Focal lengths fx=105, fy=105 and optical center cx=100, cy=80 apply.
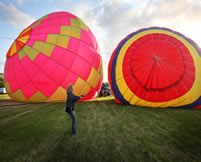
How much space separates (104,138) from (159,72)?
386 cm

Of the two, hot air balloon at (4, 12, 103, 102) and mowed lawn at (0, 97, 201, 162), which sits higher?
hot air balloon at (4, 12, 103, 102)

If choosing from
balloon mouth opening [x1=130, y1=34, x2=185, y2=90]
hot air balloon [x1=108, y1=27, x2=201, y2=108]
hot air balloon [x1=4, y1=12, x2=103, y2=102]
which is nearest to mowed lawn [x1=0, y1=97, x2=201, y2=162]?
hot air balloon [x1=108, y1=27, x2=201, y2=108]

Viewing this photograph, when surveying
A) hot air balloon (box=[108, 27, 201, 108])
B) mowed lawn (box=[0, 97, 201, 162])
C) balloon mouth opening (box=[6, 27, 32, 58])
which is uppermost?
balloon mouth opening (box=[6, 27, 32, 58])

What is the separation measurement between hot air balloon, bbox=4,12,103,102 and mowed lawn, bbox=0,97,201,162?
2.01 meters

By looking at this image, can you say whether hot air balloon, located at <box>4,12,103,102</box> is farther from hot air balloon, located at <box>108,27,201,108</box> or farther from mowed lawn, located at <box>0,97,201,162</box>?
mowed lawn, located at <box>0,97,201,162</box>

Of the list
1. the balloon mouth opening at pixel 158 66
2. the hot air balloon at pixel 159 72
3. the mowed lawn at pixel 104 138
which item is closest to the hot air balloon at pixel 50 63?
the hot air balloon at pixel 159 72

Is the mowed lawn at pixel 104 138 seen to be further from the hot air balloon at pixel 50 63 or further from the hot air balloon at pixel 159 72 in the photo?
the hot air balloon at pixel 50 63

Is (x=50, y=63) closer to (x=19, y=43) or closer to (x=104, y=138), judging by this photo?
(x=19, y=43)

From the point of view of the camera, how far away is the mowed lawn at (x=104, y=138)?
1.98 meters

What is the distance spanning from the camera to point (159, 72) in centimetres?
477

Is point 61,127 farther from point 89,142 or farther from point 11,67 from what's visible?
point 11,67

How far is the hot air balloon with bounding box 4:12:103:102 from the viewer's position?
17.9 feet

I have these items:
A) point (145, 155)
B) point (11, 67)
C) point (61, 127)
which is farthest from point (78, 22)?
point (145, 155)

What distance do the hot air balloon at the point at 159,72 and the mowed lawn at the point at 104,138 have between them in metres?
1.09
